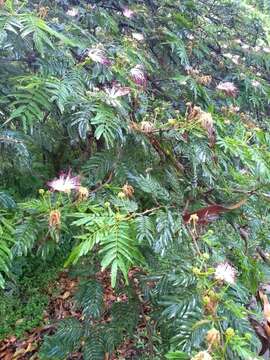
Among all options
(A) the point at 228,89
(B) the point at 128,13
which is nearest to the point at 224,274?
(A) the point at 228,89

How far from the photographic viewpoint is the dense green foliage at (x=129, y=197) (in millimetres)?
835

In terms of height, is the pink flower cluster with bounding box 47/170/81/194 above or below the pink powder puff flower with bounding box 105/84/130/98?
below

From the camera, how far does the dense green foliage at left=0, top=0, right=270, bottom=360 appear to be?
0.84m

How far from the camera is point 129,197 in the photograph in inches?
40.9

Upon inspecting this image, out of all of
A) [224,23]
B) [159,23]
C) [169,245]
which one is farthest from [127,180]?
[224,23]

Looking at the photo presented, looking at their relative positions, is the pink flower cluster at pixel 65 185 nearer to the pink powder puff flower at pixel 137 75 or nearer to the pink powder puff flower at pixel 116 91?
the pink powder puff flower at pixel 116 91

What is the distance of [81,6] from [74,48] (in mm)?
595

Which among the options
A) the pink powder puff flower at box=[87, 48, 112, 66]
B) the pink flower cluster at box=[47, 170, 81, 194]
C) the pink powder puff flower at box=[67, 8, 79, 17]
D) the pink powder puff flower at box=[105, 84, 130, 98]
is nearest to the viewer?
the pink flower cluster at box=[47, 170, 81, 194]

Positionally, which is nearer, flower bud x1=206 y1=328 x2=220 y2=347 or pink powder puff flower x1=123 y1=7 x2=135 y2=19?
flower bud x1=206 y1=328 x2=220 y2=347

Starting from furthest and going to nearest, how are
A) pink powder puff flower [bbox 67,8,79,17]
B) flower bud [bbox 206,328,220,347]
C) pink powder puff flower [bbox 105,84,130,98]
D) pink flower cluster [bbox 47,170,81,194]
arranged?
pink powder puff flower [bbox 67,8,79,17] → pink powder puff flower [bbox 105,84,130,98] → pink flower cluster [bbox 47,170,81,194] → flower bud [bbox 206,328,220,347]

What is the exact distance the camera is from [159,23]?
207cm

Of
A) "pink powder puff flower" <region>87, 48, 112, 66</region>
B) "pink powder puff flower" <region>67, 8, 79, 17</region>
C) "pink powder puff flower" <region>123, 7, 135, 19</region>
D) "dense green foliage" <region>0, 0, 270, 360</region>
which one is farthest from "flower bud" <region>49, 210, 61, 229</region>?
"pink powder puff flower" <region>123, 7, 135, 19</region>

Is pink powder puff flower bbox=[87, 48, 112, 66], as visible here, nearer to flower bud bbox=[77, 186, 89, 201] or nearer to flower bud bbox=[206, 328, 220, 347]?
flower bud bbox=[77, 186, 89, 201]

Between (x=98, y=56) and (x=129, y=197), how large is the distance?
1.46ft
